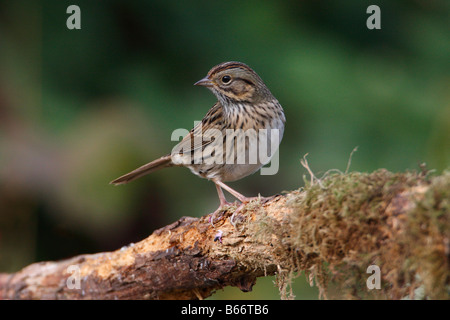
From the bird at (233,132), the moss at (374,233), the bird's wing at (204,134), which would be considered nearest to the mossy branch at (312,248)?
the moss at (374,233)

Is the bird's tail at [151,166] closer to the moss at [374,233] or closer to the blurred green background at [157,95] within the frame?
the blurred green background at [157,95]

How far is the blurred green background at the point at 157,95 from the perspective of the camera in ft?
15.4

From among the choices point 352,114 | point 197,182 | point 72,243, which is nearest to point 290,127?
point 352,114

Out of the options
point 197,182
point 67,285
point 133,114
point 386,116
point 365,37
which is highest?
point 365,37

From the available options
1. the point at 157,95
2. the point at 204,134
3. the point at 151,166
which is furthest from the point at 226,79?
the point at 157,95

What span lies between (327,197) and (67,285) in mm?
1926

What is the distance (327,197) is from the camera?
75.4 inches

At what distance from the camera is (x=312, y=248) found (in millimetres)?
1943

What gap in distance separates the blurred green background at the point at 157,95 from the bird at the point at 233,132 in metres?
1.20

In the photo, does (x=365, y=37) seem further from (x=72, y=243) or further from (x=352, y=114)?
(x=72, y=243)

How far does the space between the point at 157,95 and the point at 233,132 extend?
1.97 metres

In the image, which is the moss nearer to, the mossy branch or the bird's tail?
the mossy branch

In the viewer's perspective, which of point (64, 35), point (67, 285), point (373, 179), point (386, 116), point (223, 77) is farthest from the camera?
point (64, 35)

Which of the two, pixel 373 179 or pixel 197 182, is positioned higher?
pixel 197 182
